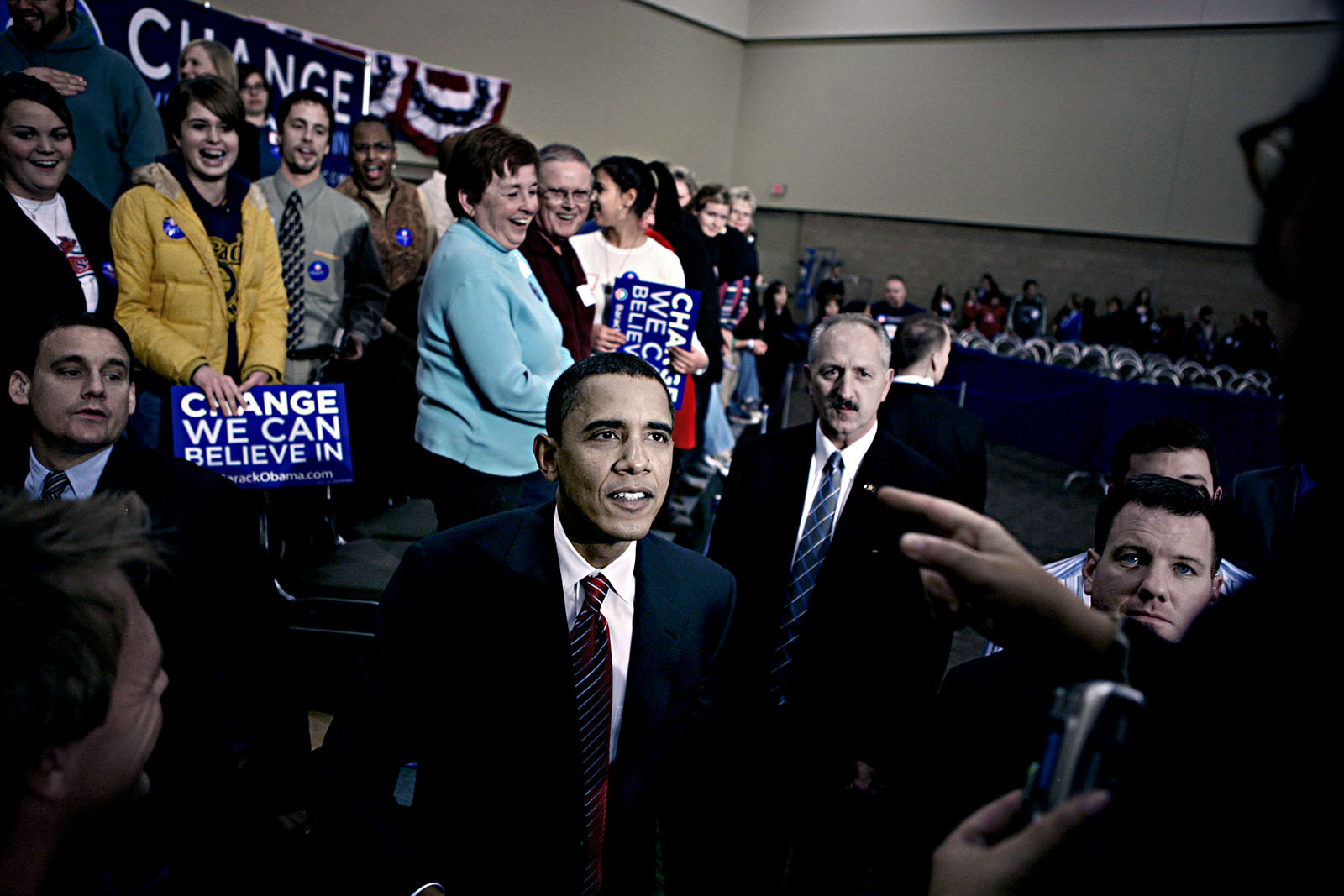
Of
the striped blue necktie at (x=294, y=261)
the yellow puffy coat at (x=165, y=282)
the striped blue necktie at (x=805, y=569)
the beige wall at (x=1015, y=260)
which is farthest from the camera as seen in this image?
the beige wall at (x=1015, y=260)

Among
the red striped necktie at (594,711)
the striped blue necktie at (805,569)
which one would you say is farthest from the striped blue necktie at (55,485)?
the striped blue necktie at (805,569)

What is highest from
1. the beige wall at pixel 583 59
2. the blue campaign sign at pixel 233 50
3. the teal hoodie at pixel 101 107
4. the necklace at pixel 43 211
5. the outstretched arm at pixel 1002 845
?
the beige wall at pixel 583 59

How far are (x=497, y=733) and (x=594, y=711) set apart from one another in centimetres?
19

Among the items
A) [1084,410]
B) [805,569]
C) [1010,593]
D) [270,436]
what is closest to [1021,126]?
[1084,410]

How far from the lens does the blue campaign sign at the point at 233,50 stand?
5.43 m

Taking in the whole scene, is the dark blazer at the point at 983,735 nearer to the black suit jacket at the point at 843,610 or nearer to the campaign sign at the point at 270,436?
the black suit jacket at the point at 843,610

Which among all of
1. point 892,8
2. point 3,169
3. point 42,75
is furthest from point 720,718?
point 892,8

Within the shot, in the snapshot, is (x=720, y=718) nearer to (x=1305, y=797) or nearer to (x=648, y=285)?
(x=1305, y=797)

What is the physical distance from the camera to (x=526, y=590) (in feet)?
5.75

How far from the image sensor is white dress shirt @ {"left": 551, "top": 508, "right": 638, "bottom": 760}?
71.3 inches

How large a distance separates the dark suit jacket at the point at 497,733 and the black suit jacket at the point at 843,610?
797mm

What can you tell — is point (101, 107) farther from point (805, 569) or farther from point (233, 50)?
point (805, 569)

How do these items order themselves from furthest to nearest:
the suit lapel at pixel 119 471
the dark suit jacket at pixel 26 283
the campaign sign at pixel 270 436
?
1. the campaign sign at pixel 270 436
2. the dark suit jacket at pixel 26 283
3. the suit lapel at pixel 119 471

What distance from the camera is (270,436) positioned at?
3.09 meters
